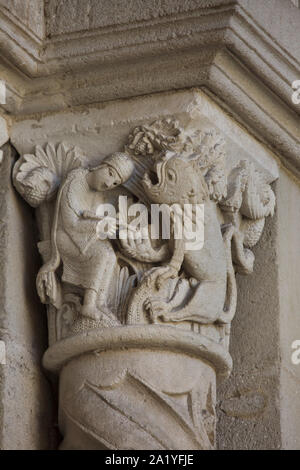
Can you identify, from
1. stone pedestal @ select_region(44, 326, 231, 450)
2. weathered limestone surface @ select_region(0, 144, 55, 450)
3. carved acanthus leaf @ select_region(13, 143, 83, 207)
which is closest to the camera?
stone pedestal @ select_region(44, 326, 231, 450)

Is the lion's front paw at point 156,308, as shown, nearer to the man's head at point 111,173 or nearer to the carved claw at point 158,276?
the carved claw at point 158,276

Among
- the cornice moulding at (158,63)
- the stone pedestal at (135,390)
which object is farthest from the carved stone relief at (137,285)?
the cornice moulding at (158,63)

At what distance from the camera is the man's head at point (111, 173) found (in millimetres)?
3160

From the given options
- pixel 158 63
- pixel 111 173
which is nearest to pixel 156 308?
pixel 111 173

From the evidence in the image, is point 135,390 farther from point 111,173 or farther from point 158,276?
point 111,173

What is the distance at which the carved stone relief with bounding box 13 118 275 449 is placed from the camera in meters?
3.02

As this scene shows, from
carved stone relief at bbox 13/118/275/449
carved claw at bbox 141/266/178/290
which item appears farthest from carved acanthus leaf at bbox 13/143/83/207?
carved claw at bbox 141/266/178/290

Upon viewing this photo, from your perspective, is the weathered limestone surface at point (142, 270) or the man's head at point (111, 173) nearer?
the weathered limestone surface at point (142, 270)

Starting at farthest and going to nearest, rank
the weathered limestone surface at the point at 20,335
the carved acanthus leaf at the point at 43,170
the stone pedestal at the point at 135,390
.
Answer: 1. the carved acanthus leaf at the point at 43,170
2. the weathered limestone surface at the point at 20,335
3. the stone pedestal at the point at 135,390

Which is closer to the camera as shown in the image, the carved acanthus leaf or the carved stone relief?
the carved stone relief

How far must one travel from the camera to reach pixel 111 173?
316cm

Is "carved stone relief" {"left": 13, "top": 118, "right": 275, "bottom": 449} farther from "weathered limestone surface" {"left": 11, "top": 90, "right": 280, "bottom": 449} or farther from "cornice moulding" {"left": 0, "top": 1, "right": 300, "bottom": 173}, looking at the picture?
"cornice moulding" {"left": 0, "top": 1, "right": 300, "bottom": 173}

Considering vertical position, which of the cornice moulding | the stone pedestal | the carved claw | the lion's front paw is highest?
the cornice moulding

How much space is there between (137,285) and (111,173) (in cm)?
26
